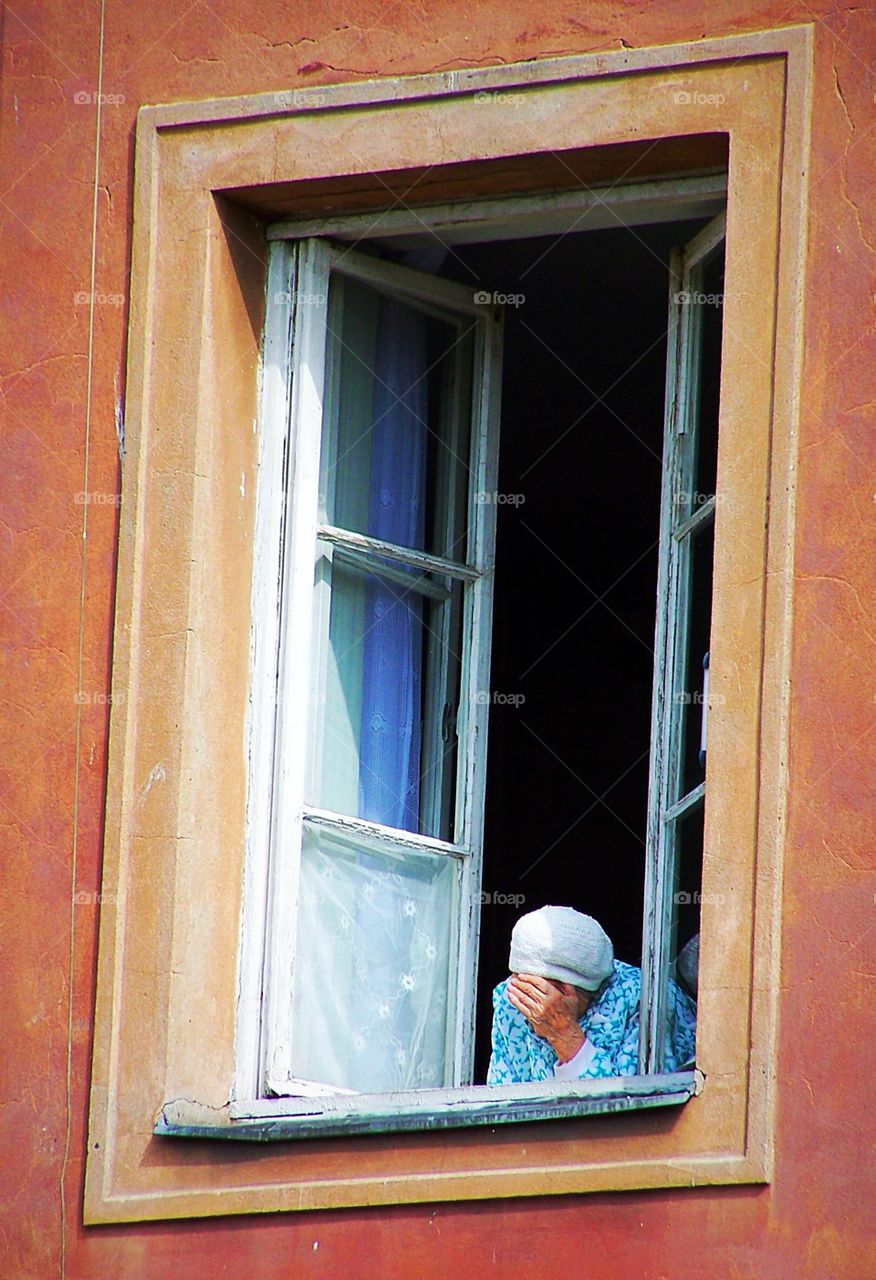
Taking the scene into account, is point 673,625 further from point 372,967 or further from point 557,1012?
point 372,967

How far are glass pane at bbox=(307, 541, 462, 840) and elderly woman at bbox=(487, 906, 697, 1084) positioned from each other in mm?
336

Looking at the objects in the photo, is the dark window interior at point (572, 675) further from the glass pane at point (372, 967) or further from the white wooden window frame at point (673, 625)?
the glass pane at point (372, 967)

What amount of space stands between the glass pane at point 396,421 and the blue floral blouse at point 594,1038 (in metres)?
1.07

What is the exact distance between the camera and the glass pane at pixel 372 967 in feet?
18.5

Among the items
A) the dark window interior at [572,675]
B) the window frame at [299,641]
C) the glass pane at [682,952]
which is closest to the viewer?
the glass pane at [682,952]

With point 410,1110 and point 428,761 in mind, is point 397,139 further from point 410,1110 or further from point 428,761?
point 410,1110

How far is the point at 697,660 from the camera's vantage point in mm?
5434

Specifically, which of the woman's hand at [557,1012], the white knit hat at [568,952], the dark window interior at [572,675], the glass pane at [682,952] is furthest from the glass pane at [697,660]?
the dark window interior at [572,675]

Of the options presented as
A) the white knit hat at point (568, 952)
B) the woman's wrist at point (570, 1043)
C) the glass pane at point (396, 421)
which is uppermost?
the glass pane at point (396, 421)

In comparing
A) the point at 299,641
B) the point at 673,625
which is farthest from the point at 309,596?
the point at 673,625

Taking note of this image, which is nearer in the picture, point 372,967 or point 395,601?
point 372,967

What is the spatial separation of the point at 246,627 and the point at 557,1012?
1.12m

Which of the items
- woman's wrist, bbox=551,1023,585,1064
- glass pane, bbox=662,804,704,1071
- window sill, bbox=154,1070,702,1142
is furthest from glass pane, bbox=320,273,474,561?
window sill, bbox=154,1070,702,1142

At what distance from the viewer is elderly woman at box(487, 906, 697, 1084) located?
5691 millimetres
